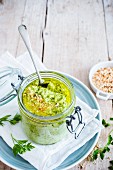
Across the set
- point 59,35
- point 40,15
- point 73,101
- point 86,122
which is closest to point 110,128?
point 86,122

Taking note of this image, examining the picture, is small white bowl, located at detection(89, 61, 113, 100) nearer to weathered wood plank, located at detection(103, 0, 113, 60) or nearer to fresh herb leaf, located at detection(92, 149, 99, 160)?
weathered wood plank, located at detection(103, 0, 113, 60)

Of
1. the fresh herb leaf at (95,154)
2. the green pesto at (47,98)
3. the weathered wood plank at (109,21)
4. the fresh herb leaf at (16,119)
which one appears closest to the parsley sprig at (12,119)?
the fresh herb leaf at (16,119)

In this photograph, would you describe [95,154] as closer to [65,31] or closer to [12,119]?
[12,119]

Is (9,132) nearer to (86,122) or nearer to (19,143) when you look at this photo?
(19,143)

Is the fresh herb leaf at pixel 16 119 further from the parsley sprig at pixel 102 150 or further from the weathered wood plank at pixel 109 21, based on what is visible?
the weathered wood plank at pixel 109 21

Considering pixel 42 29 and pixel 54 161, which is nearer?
pixel 54 161

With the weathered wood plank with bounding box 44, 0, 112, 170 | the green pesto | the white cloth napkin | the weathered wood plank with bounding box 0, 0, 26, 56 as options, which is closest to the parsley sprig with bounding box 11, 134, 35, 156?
the white cloth napkin
